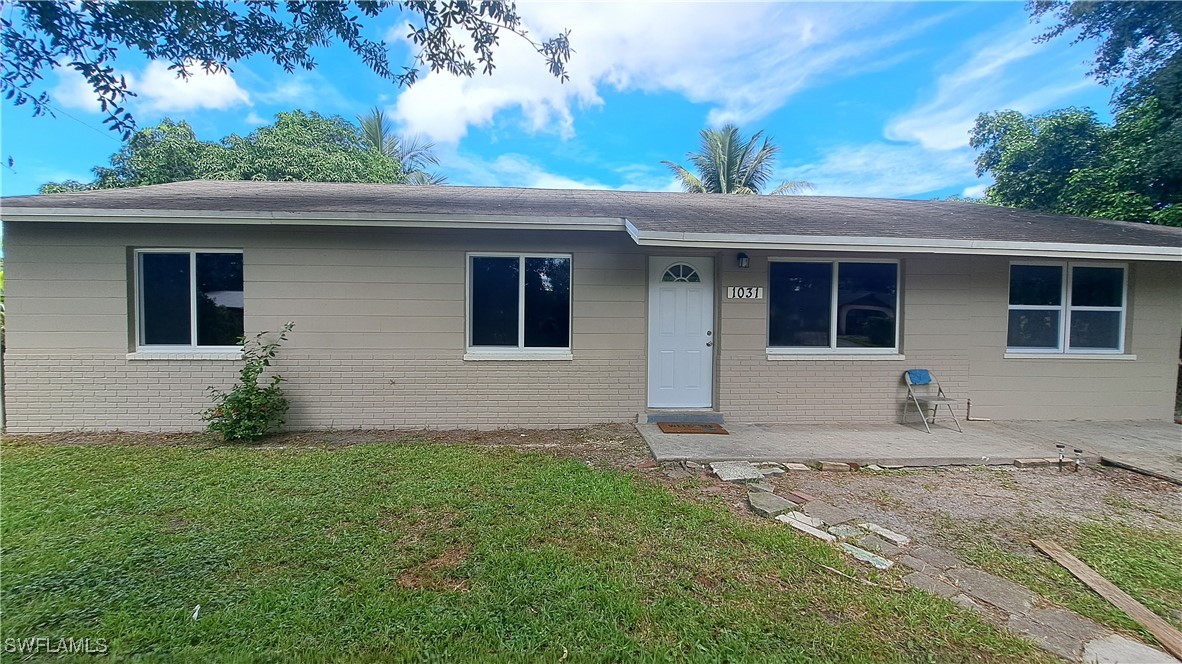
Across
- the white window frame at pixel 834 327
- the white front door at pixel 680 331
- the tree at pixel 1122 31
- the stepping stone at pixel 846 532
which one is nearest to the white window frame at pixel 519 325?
the white front door at pixel 680 331

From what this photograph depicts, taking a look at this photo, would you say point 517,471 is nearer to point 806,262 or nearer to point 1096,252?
point 806,262

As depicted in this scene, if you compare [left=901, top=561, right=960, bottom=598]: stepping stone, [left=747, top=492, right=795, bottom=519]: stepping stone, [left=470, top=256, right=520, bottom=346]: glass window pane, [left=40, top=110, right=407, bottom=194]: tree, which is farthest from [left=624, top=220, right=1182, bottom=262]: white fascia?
[left=40, top=110, right=407, bottom=194]: tree

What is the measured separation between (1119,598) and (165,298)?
9193mm

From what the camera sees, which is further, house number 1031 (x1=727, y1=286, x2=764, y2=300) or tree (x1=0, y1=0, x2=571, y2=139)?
house number 1031 (x1=727, y1=286, x2=764, y2=300)

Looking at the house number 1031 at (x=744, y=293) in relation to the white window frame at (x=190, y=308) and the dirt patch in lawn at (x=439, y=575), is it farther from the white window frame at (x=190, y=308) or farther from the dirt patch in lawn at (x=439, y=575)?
the white window frame at (x=190, y=308)

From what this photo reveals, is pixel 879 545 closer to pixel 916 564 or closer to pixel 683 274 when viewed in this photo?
pixel 916 564

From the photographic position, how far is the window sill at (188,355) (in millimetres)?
5879

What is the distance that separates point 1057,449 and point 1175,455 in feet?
4.37

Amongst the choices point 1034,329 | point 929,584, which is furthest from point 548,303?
point 1034,329

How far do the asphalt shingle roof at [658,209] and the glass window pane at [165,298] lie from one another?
0.74m

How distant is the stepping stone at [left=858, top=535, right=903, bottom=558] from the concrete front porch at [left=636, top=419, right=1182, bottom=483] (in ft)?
5.32

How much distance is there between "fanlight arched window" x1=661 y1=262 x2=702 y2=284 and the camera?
6.59m

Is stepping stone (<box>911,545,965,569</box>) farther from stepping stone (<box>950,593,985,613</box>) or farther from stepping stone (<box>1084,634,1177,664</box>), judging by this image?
stepping stone (<box>1084,634,1177,664</box>)

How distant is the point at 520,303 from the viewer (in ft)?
20.9
